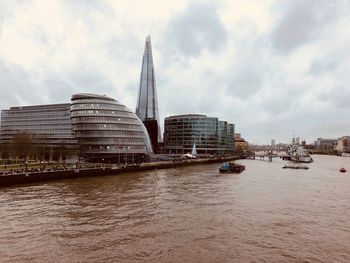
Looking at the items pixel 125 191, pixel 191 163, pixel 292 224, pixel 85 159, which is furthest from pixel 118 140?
pixel 292 224

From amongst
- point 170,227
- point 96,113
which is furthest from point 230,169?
point 170,227

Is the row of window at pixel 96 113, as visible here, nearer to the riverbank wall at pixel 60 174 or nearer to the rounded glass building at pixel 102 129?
the rounded glass building at pixel 102 129

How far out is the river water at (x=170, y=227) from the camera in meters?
22.6

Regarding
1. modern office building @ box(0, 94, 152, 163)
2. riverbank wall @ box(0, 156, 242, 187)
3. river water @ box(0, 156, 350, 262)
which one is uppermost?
modern office building @ box(0, 94, 152, 163)

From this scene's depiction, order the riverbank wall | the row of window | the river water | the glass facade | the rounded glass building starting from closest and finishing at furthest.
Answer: the river water → the riverbank wall → the rounded glass building → the row of window → the glass facade

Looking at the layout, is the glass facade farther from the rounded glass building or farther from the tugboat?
the tugboat

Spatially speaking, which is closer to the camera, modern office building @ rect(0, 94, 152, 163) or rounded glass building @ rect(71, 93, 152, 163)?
rounded glass building @ rect(71, 93, 152, 163)

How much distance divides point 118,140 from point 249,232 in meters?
86.8

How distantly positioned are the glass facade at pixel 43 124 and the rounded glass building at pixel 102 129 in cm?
784

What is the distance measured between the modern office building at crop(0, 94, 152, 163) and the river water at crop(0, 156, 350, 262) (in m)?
61.3

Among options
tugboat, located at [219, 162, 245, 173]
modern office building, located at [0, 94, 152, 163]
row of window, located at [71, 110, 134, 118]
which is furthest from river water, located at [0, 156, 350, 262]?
row of window, located at [71, 110, 134, 118]

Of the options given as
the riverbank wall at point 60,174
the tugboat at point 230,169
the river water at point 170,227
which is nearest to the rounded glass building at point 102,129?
the riverbank wall at point 60,174

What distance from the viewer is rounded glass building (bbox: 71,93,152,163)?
10881 cm

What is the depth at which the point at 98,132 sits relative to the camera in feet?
358
